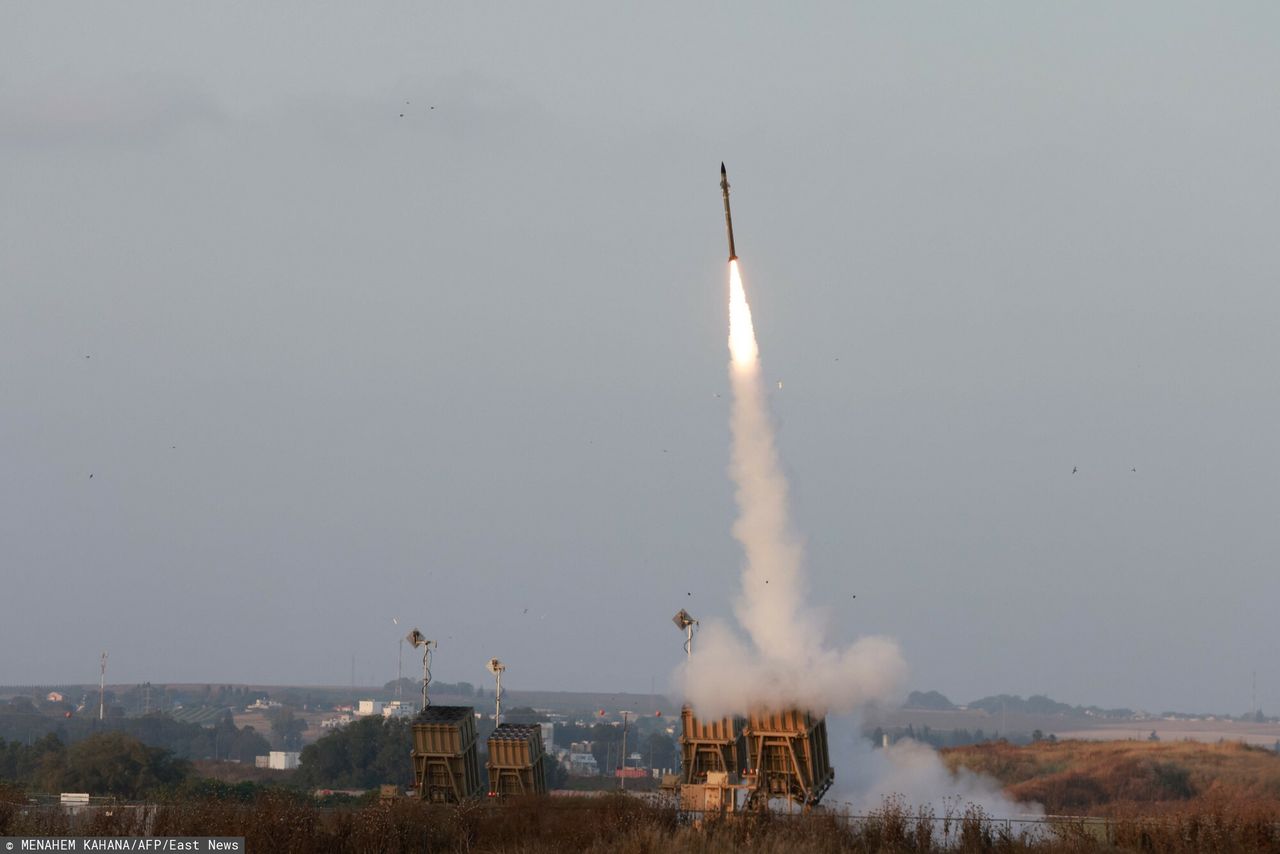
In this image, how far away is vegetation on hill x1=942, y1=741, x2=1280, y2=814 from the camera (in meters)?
66.2

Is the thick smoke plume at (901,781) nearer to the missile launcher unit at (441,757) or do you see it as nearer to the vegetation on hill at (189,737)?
the missile launcher unit at (441,757)

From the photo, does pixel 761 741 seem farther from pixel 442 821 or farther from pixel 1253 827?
pixel 1253 827

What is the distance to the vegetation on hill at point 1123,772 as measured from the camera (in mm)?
66188

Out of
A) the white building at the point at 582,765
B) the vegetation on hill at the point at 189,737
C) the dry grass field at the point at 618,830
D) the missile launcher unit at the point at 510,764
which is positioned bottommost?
the dry grass field at the point at 618,830

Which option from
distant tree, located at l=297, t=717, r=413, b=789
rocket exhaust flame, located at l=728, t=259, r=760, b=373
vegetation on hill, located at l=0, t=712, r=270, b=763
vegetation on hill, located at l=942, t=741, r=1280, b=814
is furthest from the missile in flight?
vegetation on hill, located at l=0, t=712, r=270, b=763

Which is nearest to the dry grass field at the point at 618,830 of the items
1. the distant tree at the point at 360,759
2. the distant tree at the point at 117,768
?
the distant tree at the point at 117,768

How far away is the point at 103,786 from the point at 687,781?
42410 millimetres

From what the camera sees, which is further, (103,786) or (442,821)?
(103,786)

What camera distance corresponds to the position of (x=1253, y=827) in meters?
36.2

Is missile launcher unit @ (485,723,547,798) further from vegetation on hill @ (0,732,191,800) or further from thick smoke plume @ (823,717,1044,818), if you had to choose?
vegetation on hill @ (0,732,191,800)

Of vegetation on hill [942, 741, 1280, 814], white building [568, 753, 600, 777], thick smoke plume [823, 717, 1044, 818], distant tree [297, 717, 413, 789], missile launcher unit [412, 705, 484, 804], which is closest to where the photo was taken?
thick smoke plume [823, 717, 1044, 818]

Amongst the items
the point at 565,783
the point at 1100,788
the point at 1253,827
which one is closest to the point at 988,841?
the point at 1253,827

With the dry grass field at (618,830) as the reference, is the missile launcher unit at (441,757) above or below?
above

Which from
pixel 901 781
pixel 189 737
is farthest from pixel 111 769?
pixel 189 737
